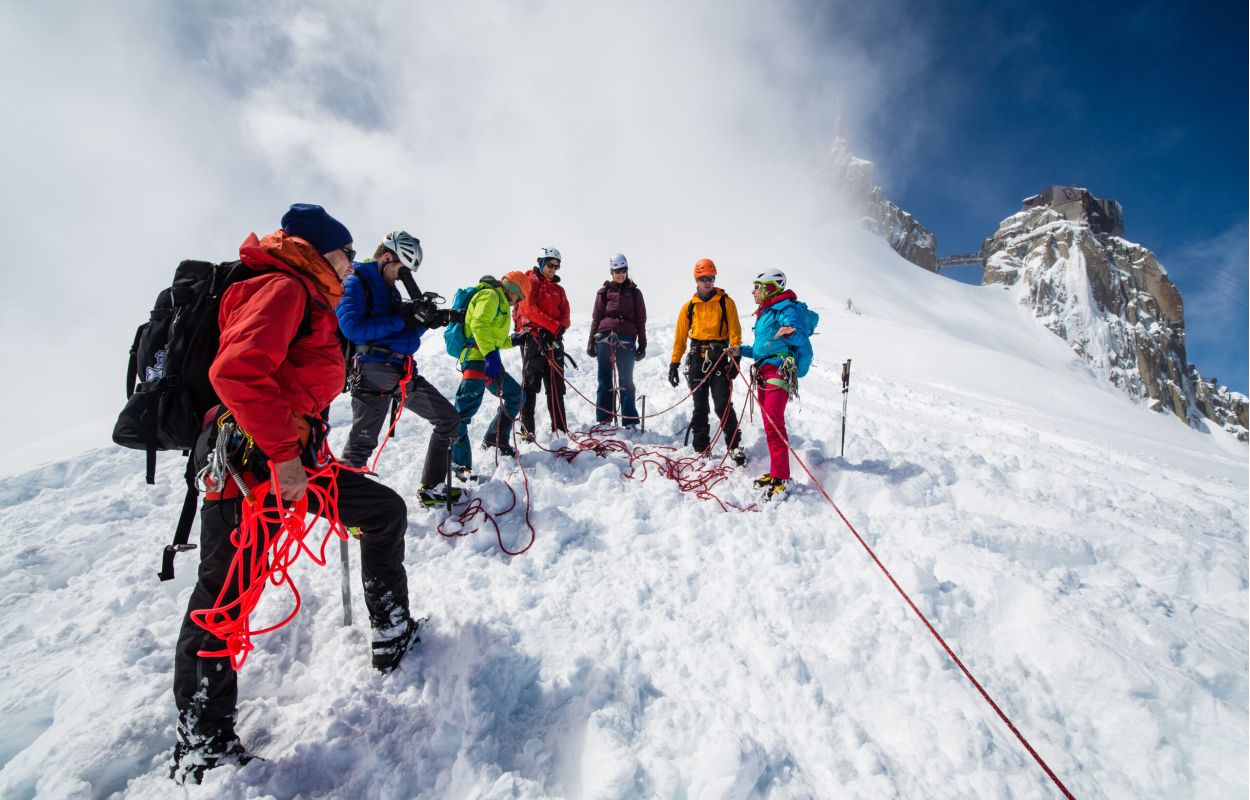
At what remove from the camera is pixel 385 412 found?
13.3 ft

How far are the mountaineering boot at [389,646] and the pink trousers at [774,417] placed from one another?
3.33 m

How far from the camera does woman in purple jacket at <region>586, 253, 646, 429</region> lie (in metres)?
6.64

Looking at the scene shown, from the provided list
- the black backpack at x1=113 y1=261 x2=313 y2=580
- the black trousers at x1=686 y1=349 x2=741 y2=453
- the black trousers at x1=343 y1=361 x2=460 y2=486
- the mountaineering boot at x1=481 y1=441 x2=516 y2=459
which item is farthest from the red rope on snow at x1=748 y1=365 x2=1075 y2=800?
the black backpack at x1=113 y1=261 x2=313 y2=580

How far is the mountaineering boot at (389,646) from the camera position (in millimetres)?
2604

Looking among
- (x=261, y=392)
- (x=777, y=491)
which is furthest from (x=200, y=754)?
(x=777, y=491)

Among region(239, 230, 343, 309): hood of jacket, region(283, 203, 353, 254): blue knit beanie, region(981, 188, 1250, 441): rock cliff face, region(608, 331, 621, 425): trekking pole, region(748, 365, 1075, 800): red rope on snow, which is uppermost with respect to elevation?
region(981, 188, 1250, 441): rock cliff face

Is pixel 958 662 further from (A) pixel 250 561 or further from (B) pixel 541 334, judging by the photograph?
(B) pixel 541 334

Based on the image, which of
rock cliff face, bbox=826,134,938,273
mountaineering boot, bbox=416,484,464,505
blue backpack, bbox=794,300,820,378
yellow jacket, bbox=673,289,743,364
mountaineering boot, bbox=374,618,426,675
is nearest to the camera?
mountaineering boot, bbox=374,618,426,675

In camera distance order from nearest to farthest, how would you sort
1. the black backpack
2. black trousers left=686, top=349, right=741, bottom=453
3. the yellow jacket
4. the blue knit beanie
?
the black backpack → the blue knit beanie → black trousers left=686, top=349, right=741, bottom=453 → the yellow jacket

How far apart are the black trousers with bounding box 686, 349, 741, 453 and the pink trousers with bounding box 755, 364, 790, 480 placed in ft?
2.33

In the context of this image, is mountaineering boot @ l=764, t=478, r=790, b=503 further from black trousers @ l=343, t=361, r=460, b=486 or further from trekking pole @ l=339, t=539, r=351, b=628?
trekking pole @ l=339, t=539, r=351, b=628

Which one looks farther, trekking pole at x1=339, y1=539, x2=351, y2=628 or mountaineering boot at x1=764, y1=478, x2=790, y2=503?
mountaineering boot at x1=764, y1=478, x2=790, y2=503

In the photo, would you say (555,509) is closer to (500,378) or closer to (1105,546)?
(500,378)

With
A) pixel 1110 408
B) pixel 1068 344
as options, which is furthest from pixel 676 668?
pixel 1068 344
